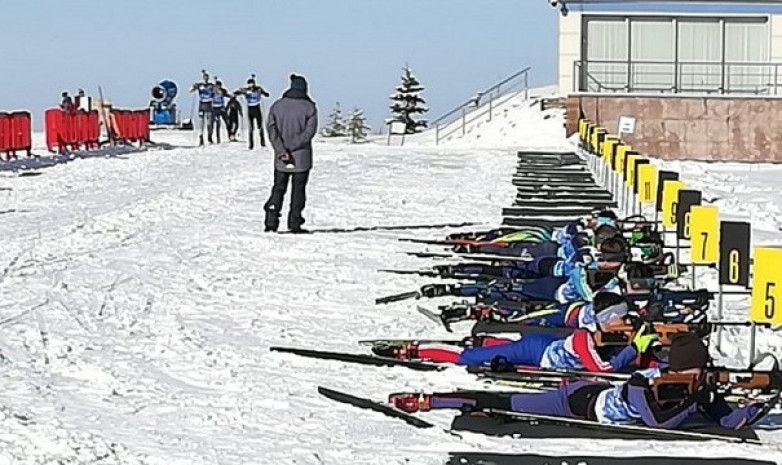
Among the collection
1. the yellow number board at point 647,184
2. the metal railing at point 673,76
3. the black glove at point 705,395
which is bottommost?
the black glove at point 705,395

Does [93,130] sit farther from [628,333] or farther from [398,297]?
[628,333]

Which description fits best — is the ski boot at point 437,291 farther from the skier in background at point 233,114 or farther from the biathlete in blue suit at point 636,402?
the skier in background at point 233,114

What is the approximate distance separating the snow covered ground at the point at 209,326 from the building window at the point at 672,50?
18517mm

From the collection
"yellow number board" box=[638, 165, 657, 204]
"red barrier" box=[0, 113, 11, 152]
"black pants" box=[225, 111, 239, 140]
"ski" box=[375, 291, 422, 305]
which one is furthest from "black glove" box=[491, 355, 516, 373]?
"black pants" box=[225, 111, 239, 140]

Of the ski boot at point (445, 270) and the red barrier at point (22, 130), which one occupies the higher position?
the red barrier at point (22, 130)

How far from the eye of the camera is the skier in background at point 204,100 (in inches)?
1316

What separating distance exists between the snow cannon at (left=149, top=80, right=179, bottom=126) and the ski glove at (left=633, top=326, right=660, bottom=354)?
4123 centimetres

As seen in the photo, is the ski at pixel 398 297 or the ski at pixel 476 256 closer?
the ski at pixel 398 297

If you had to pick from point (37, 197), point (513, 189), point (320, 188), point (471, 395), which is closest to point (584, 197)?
point (513, 189)

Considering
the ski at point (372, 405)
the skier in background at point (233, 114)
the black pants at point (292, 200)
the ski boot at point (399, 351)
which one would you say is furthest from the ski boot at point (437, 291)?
the skier in background at point (233, 114)

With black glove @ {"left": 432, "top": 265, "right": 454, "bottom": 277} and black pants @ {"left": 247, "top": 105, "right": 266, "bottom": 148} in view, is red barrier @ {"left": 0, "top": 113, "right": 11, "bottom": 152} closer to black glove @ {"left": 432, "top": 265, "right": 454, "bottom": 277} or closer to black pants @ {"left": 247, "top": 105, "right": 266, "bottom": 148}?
black pants @ {"left": 247, "top": 105, "right": 266, "bottom": 148}

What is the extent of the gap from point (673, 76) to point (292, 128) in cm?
2614

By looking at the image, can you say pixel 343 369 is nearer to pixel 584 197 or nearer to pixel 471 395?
pixel 471 395

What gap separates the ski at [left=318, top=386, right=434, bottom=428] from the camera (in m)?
7.25
